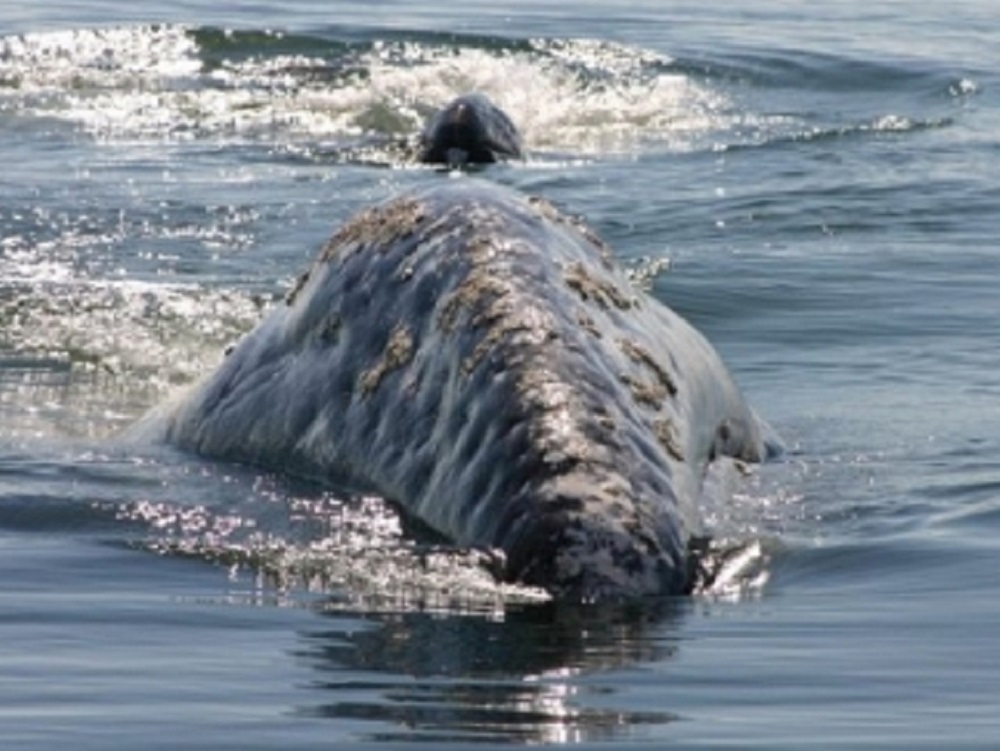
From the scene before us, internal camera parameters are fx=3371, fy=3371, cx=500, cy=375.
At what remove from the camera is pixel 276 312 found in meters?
10.4

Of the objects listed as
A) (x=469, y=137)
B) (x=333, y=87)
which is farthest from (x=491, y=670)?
(x=333, y=87)

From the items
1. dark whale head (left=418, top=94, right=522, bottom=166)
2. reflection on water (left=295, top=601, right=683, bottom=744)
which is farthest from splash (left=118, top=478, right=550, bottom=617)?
dark whale head (left=418, top=94, right=522, bottom=166)

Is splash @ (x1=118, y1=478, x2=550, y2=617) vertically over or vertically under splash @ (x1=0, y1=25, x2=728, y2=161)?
over

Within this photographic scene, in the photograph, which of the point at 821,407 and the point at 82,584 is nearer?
the point at 82,584

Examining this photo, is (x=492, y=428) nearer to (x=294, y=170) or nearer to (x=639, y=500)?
(x=639, y=500)

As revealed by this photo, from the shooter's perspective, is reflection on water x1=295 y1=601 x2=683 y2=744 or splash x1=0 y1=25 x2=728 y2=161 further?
splash x1=0 y1=25 x2=728 y2=161

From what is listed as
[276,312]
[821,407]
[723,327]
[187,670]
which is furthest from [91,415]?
[187,670]

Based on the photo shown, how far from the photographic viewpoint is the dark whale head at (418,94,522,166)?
2197 cm

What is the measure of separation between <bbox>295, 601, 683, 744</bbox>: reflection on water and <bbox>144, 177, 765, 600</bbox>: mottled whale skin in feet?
0.81

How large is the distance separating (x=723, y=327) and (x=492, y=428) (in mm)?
6056

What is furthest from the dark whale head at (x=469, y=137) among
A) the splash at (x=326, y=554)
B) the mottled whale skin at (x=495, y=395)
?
the splash at (x=326, y=554)

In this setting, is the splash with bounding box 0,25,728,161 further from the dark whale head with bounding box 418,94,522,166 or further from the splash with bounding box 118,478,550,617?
the splash with bounding box 118,478,550,617

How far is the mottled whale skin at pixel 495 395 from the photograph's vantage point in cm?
806

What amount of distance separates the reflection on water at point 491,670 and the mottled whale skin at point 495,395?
246 millimetres
